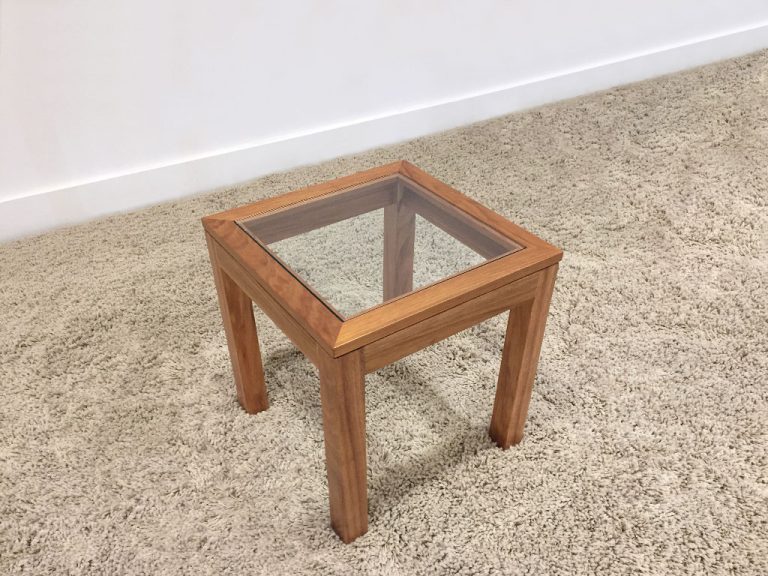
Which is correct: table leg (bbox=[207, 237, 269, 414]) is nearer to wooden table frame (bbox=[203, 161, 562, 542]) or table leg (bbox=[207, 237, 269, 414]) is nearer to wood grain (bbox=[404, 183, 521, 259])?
wooden table frame (bbox=[203, 161, 562, 542])

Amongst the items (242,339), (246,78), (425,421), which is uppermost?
(246,78)

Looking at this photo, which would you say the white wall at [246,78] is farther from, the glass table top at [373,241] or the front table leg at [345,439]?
the front table leg at [345,439]

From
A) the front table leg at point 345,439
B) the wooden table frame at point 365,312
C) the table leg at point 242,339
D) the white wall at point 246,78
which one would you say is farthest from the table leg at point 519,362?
the white wall at point 246,78

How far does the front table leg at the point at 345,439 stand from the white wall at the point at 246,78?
1.20 meters

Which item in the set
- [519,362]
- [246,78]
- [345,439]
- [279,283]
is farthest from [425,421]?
[246,78]

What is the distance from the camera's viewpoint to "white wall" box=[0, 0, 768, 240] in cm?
151

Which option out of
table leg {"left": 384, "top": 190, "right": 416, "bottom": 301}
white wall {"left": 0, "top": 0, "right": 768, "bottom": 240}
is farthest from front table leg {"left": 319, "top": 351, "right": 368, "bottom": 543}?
white wall {"left": 0, "top": 0, "right": 768, "bottom": 240}

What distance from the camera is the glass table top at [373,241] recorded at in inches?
33.1

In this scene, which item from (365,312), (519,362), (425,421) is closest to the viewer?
(365,312)

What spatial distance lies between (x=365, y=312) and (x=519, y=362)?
318 mm

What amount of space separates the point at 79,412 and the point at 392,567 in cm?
64

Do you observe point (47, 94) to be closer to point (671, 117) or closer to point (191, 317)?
point (191, 317)

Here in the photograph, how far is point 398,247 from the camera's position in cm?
96

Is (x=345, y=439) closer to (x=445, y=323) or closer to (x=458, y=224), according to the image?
(x=445, y=323)
